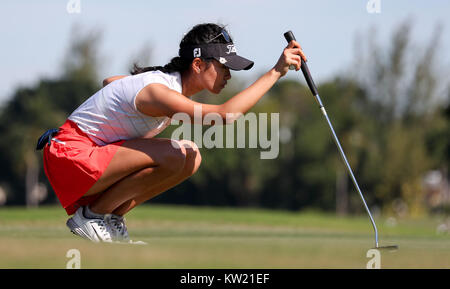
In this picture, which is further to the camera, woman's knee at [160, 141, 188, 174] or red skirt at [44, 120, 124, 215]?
woman's knee at [160, 141, 188, 174]

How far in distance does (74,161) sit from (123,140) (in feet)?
1.35

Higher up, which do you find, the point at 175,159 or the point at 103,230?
the point at 175,159

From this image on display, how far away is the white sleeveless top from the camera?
4762 millimetres

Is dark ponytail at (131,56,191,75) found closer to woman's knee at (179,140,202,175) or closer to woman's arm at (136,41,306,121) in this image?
woman's arm at (136,41,306,121)

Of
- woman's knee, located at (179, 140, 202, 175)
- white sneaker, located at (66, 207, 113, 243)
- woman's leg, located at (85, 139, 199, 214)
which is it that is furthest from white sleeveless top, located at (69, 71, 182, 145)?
white sneaker, located at (66, 207, 113, 243)

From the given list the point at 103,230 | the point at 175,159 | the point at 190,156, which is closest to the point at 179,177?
the point at 190,156

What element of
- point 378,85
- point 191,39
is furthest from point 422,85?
point 191,39

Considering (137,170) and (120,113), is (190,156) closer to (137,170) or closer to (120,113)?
(137,170)

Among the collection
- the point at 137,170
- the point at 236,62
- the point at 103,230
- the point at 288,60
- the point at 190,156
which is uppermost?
the point at 236,62

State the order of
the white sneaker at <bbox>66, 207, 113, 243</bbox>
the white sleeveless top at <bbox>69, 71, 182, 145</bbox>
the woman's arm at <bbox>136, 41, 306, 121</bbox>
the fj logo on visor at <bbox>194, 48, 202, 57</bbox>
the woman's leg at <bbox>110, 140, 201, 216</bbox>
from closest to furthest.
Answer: the woman's arm at <bbox>136, 41, 306, 121</bbox> < the white sleeveless top at <bbox>69, 71, 182, 145</bbox> < the fj logo on visor at <bbox>194, 48, 202, 57</bbox> < the white sneaker at <bbox>66, 207, 113, 243</bbox> < the woman's leg at <bbox>110, 140, 201, 216</bbox>

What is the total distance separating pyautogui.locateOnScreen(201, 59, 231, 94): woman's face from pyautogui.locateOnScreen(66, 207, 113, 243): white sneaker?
1.23m

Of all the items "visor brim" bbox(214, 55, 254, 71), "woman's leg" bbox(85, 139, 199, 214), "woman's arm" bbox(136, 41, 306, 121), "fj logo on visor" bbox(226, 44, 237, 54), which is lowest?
"woman's leg" bbox(85, 139, 199, 214)

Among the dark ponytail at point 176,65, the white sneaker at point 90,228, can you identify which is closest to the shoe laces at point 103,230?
the white sneaker at point 90,228

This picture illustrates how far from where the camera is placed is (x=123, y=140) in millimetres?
5047
